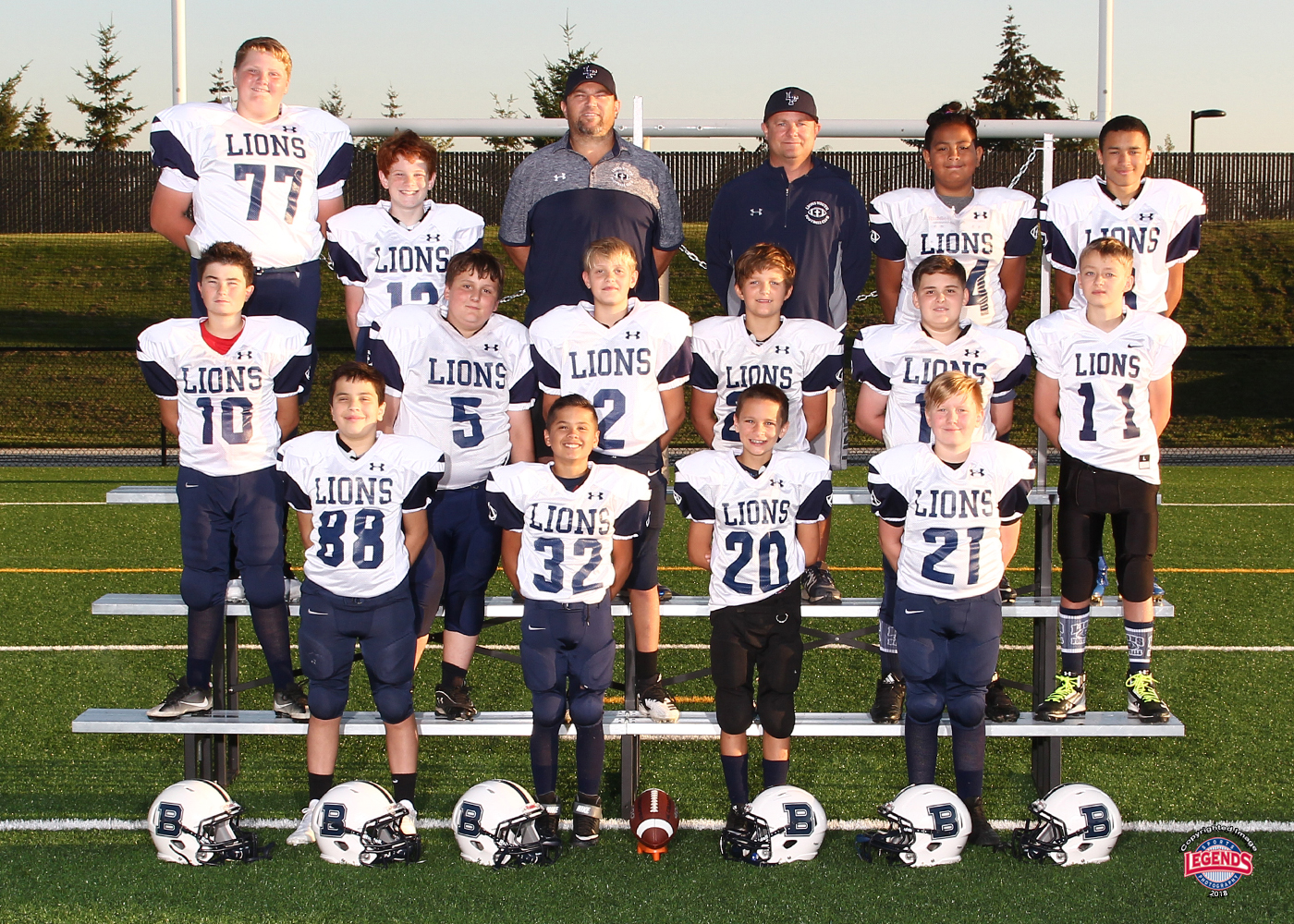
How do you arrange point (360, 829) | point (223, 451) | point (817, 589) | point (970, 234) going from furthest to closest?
point (970, 234) → point (817, 589) → point (223, 451) → point (360, 829)

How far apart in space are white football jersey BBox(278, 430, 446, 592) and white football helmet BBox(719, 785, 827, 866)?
1.41m

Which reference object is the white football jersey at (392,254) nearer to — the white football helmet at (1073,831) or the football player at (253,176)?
the football player at (253,176)

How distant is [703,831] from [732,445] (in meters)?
1.40

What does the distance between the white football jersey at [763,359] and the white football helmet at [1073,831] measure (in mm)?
1532

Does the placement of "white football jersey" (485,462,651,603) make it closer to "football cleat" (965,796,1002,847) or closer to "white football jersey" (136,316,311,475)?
"white football jersey" (136,316,311,475)

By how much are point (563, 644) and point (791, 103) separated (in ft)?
7.93

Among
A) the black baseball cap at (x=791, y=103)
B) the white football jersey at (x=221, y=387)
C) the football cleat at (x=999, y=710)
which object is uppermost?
the black baseball cap at (x=791, y=103)

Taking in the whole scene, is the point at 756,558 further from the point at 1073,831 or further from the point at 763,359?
the point at 1073,831

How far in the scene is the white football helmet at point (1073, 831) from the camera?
3863 millimetres

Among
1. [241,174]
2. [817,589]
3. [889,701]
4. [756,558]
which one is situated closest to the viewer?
[756,558]

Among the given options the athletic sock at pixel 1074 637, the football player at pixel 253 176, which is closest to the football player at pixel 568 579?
the football player at pixel 253 176

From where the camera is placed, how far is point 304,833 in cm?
401

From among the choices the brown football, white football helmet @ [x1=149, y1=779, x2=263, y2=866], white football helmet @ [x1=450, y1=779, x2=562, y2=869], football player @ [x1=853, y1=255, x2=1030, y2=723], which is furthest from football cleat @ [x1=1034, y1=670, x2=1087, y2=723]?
white football helmet @ [x1=149, y1=779, x2=263, y2=866]

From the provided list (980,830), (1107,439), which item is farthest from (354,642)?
(1107,439)
